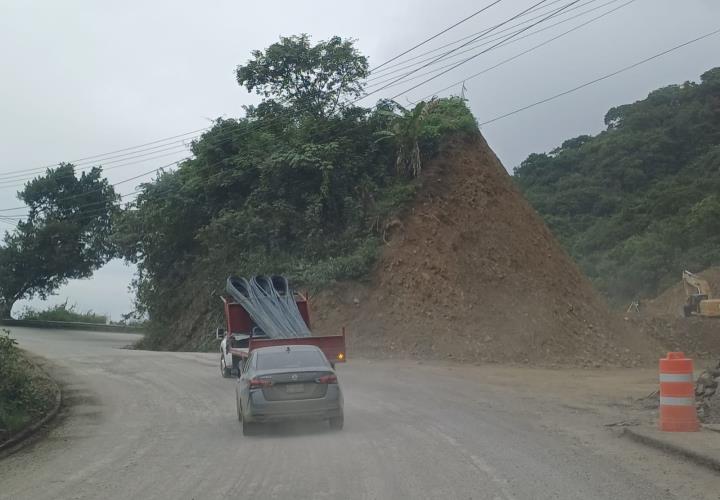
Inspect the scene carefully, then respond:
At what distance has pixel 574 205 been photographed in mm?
78375

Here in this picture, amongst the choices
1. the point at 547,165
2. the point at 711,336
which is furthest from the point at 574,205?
the point at 711,336

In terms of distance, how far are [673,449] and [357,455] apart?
13.6 feet

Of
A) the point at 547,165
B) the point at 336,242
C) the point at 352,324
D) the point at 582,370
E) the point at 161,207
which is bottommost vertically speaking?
the point at 582,370

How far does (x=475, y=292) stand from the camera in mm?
29594

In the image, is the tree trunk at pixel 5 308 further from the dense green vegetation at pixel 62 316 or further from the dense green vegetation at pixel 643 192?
the dense green vegetation at pixel 643 192

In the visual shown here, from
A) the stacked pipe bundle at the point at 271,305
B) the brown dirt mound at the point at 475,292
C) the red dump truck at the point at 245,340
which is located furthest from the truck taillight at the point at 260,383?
the brown dirt mound at the point at 475,292

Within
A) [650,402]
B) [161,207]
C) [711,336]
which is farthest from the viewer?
[161,207]

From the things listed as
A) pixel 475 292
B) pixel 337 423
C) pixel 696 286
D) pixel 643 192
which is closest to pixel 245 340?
pixel 337 423

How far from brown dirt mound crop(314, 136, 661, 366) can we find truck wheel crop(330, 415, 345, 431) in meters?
14.8

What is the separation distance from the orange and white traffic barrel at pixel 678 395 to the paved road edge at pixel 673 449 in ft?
1.71

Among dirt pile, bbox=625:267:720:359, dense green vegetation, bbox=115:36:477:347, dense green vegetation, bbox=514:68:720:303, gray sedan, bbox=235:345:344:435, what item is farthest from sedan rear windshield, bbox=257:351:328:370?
dense green vegetation, bbox=514:68:720:303

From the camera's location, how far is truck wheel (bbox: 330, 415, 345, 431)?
12398mm

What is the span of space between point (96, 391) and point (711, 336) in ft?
86.2

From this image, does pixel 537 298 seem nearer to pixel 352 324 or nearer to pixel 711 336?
pixel 352 324
